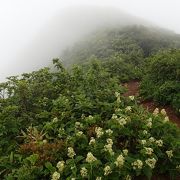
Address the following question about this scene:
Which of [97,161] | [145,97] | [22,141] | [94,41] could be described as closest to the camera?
[97,161]

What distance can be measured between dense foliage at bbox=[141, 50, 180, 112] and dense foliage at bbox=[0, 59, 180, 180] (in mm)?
3391

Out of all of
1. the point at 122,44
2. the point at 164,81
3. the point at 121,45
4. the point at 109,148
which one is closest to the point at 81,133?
the point at 109,148

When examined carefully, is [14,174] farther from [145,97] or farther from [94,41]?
[94,41]

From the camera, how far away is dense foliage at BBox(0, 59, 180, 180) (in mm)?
7848

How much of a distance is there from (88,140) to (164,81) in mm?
7492

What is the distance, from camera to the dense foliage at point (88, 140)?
25.7ft

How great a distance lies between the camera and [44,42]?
8056cm

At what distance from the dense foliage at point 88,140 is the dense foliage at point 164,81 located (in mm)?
3391

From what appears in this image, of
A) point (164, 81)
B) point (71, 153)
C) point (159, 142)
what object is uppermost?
point (159, 142)

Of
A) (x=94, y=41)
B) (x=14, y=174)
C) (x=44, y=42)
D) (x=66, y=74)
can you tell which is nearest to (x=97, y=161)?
(x=14, y=174)

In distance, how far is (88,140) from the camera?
28.9 feet

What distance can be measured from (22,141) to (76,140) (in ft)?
6.09

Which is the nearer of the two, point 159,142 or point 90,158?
point 90,158

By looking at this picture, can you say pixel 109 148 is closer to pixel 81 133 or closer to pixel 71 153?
pixel 71 153
